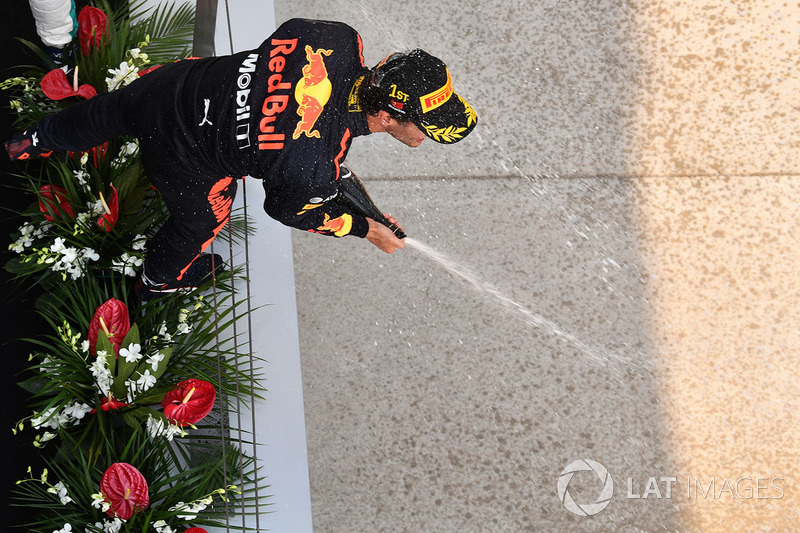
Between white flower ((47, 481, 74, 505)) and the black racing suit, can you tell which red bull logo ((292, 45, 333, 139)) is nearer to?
the black racing suit

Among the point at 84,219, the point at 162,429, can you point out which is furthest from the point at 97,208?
the point at 162,429

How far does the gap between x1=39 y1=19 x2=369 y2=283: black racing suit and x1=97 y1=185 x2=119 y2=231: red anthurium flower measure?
0.84 feet

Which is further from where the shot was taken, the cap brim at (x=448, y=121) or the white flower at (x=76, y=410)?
the white flower at (x=76, y=410)

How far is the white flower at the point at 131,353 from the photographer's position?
6.91 feet

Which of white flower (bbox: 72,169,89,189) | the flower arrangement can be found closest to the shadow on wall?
the flower arrangement

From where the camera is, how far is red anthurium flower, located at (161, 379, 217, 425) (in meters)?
2.07

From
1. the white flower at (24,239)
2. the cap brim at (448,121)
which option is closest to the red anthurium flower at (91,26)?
the white flower at (24,239)

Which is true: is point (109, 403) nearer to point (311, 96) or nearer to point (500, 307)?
point (311, 96)

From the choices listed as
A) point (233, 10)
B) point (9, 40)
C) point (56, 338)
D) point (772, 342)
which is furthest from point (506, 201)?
point (9, 40)

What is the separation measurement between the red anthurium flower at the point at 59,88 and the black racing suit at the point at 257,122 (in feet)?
1.09

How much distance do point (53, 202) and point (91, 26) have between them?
62 cm

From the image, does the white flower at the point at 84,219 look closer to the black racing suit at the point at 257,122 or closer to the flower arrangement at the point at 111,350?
the flower arrangement at the point at 111,350

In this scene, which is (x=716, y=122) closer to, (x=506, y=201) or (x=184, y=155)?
(x=506, y=201)

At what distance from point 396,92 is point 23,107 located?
1.50m
